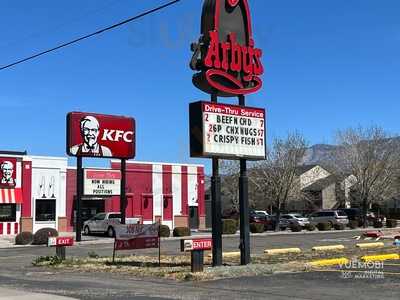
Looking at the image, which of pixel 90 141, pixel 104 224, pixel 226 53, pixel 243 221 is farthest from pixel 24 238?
pixel 226 53

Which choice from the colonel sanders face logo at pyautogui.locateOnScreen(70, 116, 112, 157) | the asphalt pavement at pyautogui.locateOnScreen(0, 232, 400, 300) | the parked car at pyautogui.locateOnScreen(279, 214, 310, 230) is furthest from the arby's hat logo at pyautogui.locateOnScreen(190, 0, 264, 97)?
the parked car at pyautogui.locateOnScreen(279, 214, 310, 230)

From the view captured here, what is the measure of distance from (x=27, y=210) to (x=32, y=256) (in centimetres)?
2089

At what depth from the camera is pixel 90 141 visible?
3656 cm

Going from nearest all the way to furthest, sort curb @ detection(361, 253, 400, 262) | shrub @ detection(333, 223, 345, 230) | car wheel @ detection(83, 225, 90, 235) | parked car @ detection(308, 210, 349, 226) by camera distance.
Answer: curb @ detection(361, 253, 400, 262), car wheel @ detection(83, 225, 90, 235), shrub @ detection(333, 223, 345, 230), parked car @ detection(308, 210, 349, 226)

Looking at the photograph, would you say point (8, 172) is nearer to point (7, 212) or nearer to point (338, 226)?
point (7, 212)

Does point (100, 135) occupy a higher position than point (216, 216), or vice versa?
point (100, 135)

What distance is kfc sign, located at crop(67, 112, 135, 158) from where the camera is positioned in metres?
35.8

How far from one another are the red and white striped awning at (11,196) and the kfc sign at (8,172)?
505mm

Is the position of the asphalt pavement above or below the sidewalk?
below

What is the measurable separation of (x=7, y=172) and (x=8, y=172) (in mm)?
103

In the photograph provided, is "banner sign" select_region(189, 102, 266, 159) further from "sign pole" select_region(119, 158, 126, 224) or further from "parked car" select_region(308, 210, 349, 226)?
"parked car" select_region(308, 210, 349, 226)
